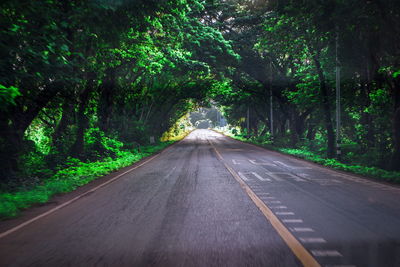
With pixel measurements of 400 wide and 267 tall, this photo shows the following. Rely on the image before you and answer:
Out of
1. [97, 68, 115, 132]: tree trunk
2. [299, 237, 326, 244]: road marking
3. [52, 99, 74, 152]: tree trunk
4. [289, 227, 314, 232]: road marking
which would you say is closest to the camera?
[299, 237, 326, 244]: road marking

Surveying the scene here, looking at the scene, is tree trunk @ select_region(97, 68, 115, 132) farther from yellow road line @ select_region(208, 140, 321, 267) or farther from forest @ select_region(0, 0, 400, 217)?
yellow road line @ select_region(208, 140, 321, 267)

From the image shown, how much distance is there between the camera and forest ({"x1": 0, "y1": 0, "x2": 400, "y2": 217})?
7359mm

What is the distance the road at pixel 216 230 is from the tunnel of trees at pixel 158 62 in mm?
2764

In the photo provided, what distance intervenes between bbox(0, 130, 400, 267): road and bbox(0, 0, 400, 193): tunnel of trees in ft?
9.07

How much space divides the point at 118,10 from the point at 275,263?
23.4 feet

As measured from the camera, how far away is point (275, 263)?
3.57 meters

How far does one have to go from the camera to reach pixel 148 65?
590 inches

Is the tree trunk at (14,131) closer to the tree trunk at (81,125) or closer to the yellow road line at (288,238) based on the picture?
the tree trunk at (81,125)

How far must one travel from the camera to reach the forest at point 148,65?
7359 mm

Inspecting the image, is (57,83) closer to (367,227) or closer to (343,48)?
(367,227)

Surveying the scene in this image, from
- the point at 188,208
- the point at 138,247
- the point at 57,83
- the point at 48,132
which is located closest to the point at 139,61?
the point at 57,83

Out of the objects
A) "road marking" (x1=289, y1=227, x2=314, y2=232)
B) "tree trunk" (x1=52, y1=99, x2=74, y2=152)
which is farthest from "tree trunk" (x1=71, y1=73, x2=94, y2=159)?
"road marking" (x1=289, y1=227, x2=314, y2=232)

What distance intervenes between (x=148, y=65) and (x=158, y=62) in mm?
1082

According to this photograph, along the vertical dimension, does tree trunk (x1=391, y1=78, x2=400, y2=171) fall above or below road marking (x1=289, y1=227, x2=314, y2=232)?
above
